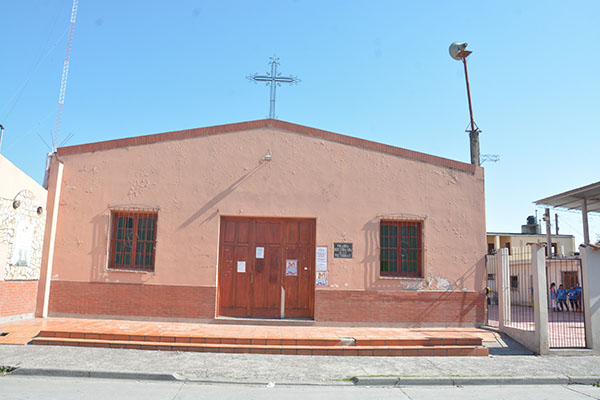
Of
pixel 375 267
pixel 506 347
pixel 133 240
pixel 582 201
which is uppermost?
pixel 582 201

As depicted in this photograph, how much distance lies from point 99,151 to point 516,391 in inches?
403

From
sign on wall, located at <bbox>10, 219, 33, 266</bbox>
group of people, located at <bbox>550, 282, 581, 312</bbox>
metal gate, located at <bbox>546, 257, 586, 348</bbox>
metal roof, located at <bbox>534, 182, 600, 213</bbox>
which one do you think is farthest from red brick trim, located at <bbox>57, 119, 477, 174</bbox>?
group of people, located at <bbox>550, 282, 581, 312</bbox>

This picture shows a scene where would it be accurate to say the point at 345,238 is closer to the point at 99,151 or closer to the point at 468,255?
the point at 468,255

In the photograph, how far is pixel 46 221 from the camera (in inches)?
449

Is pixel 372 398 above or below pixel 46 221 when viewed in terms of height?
below

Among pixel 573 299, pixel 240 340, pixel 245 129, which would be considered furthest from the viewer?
pixel 573 299

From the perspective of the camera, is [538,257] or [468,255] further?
[468,255]

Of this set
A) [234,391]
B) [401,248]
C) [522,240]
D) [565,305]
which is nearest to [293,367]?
[234,391]

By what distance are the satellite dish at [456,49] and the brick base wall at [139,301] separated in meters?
11.0

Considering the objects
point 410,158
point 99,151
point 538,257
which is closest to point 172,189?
point 99,151

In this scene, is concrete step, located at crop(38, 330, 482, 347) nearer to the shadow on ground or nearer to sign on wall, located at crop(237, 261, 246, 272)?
the shadow on ground

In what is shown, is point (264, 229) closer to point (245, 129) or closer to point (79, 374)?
point (245, 129)

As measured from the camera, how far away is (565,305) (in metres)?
20.5

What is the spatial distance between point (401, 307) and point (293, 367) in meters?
4.15
